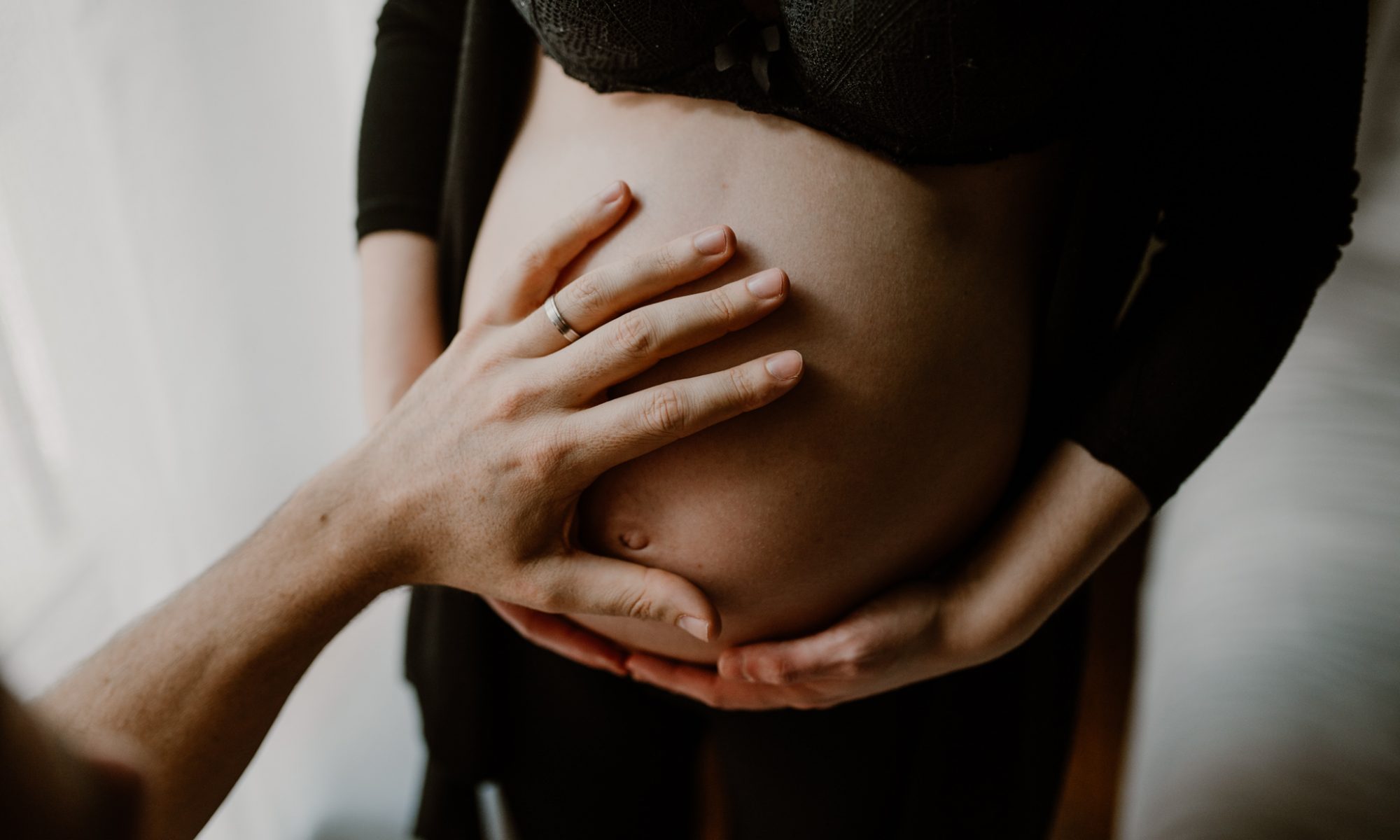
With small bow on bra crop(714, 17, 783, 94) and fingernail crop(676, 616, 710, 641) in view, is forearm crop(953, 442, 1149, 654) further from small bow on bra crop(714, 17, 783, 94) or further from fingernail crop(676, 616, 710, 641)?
small bow on bra crop(714, 17, 783, 94)

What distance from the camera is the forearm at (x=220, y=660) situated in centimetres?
50

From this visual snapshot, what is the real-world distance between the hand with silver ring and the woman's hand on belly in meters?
0.10

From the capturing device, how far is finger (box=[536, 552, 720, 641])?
564 millimetres

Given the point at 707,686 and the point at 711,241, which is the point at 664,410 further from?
the point at 707,686

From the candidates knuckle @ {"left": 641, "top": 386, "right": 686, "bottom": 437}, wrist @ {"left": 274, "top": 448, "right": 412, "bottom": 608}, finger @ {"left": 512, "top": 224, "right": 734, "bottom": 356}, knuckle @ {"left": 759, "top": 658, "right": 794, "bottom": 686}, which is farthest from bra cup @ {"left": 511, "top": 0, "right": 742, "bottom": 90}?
knuckle @ {"left": 759, "top": 658, "right": 794, "bottom": 686}

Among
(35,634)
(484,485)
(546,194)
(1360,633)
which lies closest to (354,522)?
(484,485)

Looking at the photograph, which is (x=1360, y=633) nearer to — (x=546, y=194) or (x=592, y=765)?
(x=592, y=765)

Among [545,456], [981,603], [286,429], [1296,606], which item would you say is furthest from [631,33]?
[1296,606]

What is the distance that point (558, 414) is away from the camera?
543 mm

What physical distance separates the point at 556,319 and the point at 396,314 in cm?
27

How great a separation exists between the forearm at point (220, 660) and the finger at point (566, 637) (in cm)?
14

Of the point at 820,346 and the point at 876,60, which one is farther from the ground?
the point at 876,60

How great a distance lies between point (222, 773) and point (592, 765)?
383 mm

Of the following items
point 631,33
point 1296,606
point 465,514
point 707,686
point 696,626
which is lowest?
point 1296,606
